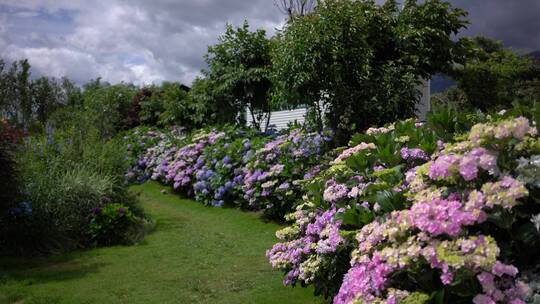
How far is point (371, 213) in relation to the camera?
3414mm

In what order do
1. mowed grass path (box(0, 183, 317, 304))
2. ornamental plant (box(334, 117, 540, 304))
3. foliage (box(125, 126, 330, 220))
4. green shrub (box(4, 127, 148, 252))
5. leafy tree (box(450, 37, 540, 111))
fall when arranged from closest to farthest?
ornamental plant (box(334, 117, 540, 304)), mowed grass path (box(0, 183, 317, 304)), green shrub (box(4, 127, 148, 252)), foliage (box(125, 126, 330, 220)), leafy tree (box(450, 37, 540, 111))

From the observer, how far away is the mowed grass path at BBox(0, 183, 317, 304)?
5047 millimetres

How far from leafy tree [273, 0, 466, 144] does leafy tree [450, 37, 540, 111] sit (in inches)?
82.2

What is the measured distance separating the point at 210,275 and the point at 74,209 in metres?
2.76

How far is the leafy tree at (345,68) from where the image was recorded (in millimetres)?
8711

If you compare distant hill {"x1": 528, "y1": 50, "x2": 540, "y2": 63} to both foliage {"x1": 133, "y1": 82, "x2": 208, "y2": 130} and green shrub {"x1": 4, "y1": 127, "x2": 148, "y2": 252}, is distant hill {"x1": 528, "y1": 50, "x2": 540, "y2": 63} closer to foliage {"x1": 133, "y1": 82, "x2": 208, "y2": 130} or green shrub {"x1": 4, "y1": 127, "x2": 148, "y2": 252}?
foliage {"x1": 133, "y1": 82, "x2": 208, "y2": 130}

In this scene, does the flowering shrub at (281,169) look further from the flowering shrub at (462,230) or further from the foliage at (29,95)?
the foliage at (29,95)

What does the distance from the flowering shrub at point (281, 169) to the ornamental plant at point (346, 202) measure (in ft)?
9.09

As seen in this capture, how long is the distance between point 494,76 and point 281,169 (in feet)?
45.4

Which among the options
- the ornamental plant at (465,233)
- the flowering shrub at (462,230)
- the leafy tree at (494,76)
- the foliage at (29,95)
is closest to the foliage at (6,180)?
the flowering shrub at (462,230)

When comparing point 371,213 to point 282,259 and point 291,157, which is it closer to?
point 282,259

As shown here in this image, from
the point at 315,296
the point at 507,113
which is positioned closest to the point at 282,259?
the point at 315,296

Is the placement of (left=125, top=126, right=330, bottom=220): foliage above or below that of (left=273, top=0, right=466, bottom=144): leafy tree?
below

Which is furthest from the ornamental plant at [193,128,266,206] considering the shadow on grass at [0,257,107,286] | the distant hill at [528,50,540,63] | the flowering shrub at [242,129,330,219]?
the distant hill at [528,50,540,63]
